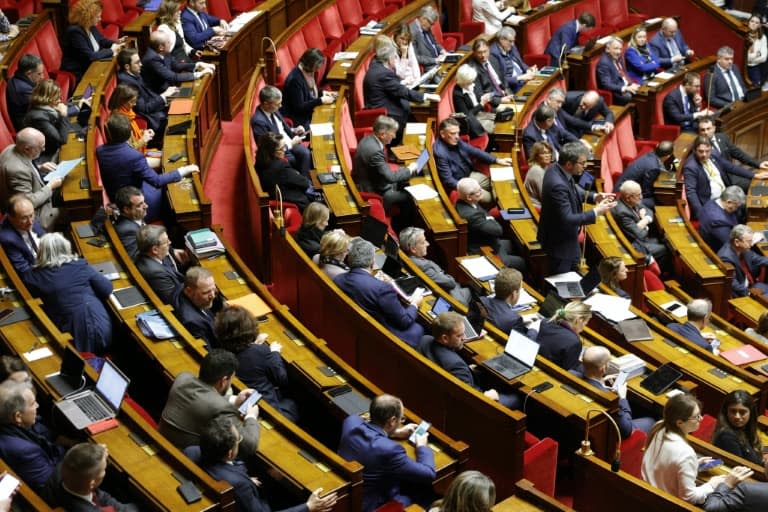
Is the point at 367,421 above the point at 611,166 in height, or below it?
above

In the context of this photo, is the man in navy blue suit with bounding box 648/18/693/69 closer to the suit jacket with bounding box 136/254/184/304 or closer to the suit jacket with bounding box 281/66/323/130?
the suit jacket with bounding box 281/66/323/130

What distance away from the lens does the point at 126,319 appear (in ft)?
9.65

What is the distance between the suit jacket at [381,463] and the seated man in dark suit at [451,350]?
414 millimetres

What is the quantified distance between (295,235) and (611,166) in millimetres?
2108

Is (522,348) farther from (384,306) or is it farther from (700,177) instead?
(700,177)

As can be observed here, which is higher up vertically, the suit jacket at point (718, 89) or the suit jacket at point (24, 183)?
the suit jacket at point (24, 183)

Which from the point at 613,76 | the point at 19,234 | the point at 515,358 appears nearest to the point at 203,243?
the point at 19,234

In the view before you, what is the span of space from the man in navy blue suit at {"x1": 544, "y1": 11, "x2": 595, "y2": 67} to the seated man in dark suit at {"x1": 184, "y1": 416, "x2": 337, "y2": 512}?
4.27m

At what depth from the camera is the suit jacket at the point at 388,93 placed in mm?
4816

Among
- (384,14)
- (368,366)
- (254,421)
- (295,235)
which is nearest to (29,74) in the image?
(295,235)

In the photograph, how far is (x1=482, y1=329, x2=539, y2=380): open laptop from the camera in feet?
9.83

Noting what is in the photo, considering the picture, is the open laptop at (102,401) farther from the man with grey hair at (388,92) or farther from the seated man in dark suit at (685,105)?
the seated man in dark suit at (685,105)

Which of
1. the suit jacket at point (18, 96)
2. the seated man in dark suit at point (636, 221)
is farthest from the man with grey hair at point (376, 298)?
the suit jacket at point (18, 96)

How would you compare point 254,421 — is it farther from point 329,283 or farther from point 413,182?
point 413,182
